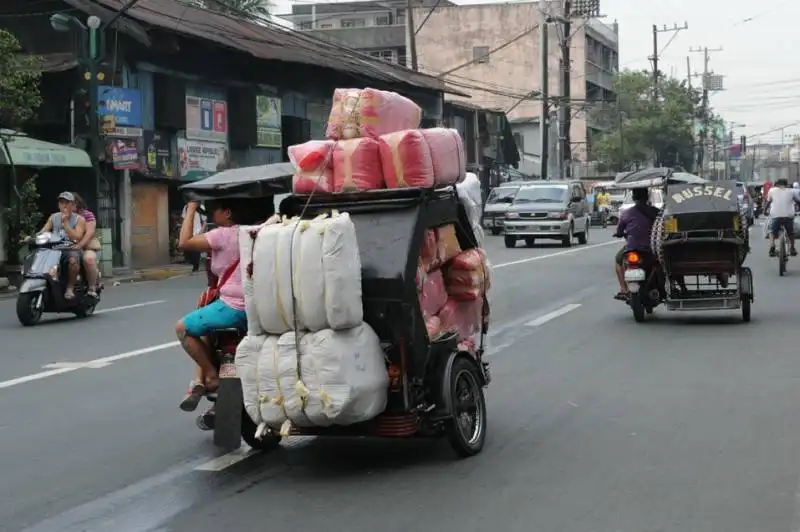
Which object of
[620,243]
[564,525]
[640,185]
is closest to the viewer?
[564,525]

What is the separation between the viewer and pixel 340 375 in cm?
639

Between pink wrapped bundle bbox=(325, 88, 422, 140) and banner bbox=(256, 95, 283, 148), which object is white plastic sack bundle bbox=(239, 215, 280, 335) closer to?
pink wrapped bundle bbox=(325, 88, 422, 140)

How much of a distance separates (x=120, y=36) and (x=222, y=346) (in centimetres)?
2262

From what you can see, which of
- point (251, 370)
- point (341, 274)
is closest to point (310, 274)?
point (341, 274)

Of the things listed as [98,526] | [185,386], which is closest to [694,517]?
[98,526]

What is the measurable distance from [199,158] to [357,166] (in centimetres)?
2654

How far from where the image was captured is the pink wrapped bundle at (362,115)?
746 cm

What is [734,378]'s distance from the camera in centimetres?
1025

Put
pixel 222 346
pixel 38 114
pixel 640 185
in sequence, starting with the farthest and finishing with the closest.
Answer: pixel 38 114
pixel 640 185
pixel 222 346

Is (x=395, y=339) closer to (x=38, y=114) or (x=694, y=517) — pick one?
(x=694, y=517)

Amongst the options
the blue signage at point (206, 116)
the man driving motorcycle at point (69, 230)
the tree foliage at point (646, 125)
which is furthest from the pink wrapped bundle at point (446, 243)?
the tree foliage at point (646, 125)

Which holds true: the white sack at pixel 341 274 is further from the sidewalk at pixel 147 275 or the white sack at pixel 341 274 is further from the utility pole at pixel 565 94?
the utility pole at pixel 565 94

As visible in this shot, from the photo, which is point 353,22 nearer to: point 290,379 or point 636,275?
point 636,275

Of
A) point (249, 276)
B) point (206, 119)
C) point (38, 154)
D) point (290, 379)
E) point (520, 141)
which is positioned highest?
point (520, 141)
